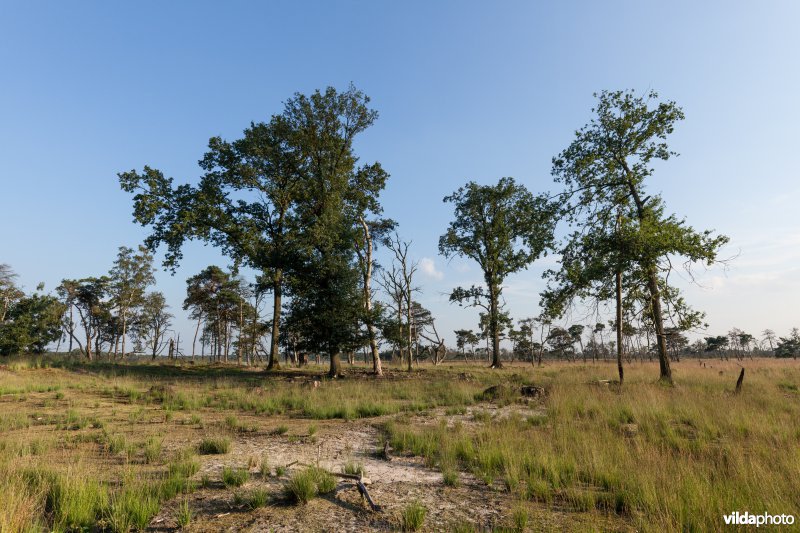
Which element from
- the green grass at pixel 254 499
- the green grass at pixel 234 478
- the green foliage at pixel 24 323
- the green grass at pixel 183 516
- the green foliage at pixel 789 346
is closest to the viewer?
the green grass at pixel 183 516

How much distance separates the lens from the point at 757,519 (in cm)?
392

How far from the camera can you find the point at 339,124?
2569 centimetres

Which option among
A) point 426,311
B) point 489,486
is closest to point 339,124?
point 489,486

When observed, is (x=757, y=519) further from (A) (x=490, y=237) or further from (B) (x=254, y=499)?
(A) (x=490, y=237)

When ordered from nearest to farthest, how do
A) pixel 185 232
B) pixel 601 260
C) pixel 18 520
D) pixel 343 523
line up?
pixel 18 520
pixel 343 523
pixel 601 260
pixel 185 232

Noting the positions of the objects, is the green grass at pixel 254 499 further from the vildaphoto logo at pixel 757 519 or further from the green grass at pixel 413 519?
the vildaphoto logo at pixel 757 519

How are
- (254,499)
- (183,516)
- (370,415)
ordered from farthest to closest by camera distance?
(370,415)
(254,499)
(183,516)

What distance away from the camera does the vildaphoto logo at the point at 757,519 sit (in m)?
3.77

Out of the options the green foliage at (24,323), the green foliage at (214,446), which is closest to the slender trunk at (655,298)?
the green foliage at (214,446)

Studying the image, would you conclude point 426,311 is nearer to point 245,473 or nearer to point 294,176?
point 294,176

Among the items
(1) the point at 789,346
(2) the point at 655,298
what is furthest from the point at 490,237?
(1) the point at 789,346

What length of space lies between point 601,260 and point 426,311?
46.4 metres

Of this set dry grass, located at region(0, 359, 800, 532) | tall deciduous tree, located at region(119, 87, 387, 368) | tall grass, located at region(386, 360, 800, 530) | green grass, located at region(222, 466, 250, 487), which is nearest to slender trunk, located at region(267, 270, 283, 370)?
tall deciduous tree, located at region(119, 87, 387, 368)

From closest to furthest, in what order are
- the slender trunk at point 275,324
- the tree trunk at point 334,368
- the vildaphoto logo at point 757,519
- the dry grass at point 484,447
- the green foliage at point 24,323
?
the vildaphoto logo at point 757,519 → the dry grass at point 484,447 → the tree trunk at point 334,368 → the slender trunk at point 275,324 → the green foliage at point 24,323
